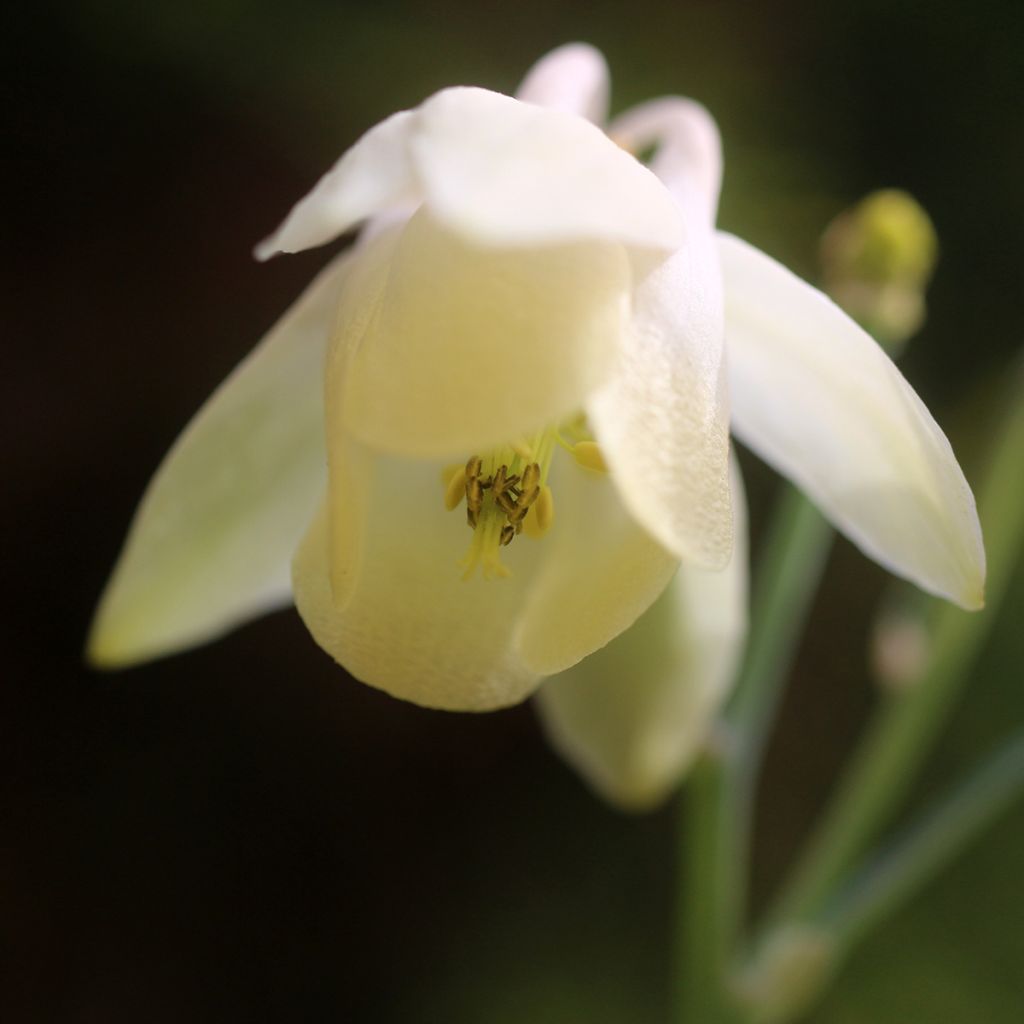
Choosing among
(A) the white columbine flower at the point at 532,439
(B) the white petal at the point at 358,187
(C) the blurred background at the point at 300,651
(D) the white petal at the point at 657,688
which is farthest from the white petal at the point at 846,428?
(C) the blurred background at the point at 300,651

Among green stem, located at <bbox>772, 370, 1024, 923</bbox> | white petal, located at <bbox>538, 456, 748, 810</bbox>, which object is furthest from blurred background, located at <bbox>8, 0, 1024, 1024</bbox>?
white petal, located at <bbox>538, 456, 748, 810</bbox>

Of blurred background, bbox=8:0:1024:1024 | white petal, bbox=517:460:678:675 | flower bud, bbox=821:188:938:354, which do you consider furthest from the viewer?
blurred background, bbox=8:0:1024:1024

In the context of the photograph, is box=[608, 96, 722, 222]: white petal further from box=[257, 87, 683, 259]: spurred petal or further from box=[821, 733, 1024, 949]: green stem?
box=[821, 733, 1024, 949]: green stem

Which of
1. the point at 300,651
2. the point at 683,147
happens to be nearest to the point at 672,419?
the point at 683,147

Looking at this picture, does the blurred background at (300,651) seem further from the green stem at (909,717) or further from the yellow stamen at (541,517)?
the yellow stamen at (541,517)

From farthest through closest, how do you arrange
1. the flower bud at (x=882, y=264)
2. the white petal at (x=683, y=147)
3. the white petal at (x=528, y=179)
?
1. the flower bud at (x=882, y=264)
2. the white petal at (x=683, y=147)
3. the white petal at (x=528, y=179)

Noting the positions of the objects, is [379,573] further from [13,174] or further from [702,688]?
[13,174]

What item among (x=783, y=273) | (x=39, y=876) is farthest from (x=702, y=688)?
(x=39, y=876)
